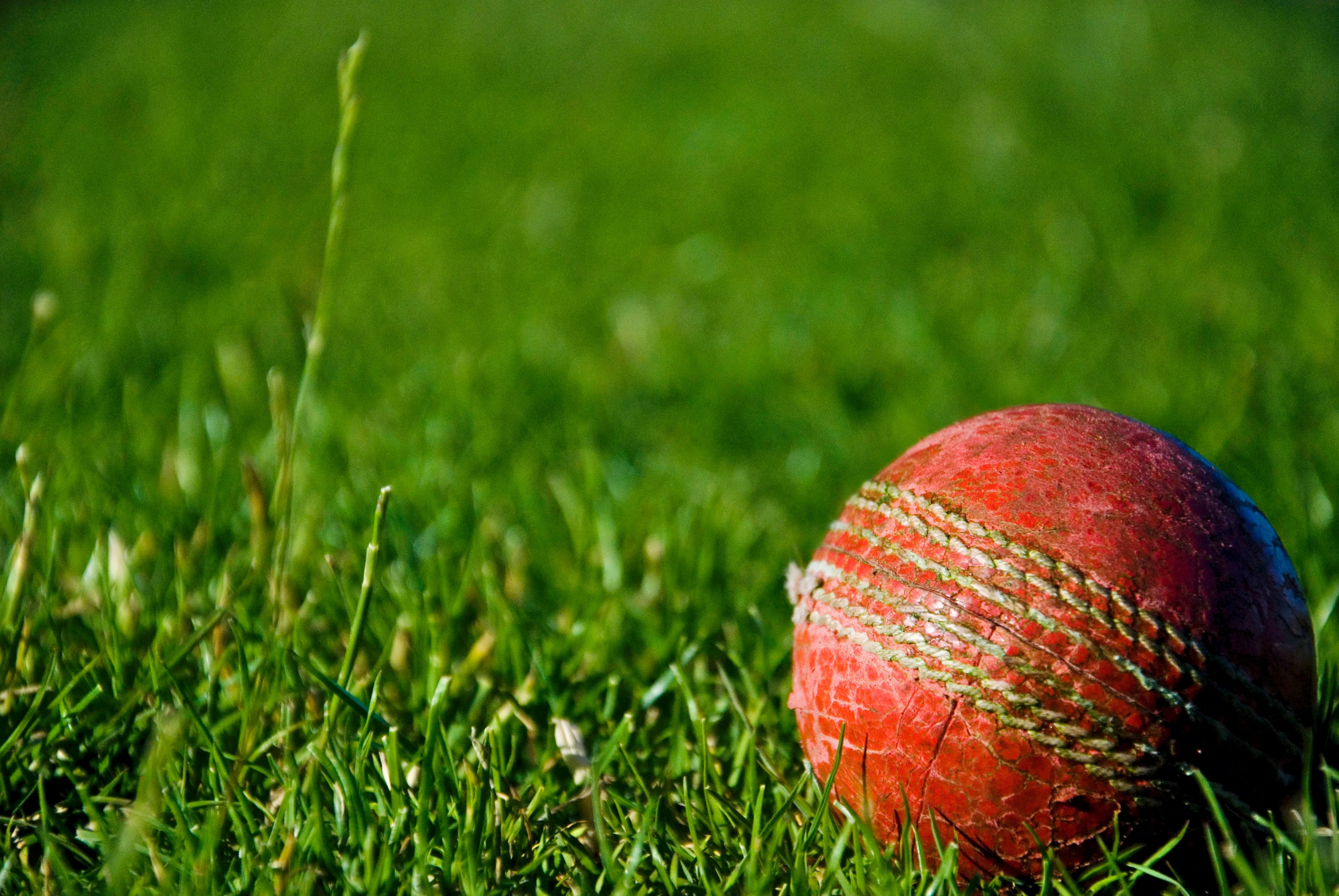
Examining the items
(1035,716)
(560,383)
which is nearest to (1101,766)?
(1035,716)

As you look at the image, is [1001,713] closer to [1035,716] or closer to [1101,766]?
[1035,716]

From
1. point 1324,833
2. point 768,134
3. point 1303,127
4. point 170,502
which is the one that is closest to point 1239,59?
point 1303,127

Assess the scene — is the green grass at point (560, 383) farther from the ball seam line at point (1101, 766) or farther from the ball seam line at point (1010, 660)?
the ball seam line at point (1010, 660)

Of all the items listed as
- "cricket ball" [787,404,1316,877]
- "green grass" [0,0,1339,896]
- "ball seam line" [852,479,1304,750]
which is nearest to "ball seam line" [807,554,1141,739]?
"cricket ball" [787,404,1316,877]

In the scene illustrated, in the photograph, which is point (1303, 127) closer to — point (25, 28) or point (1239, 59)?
point (1239, 59)

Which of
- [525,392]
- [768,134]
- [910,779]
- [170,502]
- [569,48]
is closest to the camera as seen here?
[910,779]

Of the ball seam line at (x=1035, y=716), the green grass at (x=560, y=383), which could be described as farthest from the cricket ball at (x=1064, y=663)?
the green grass at (x=560, y=383)
